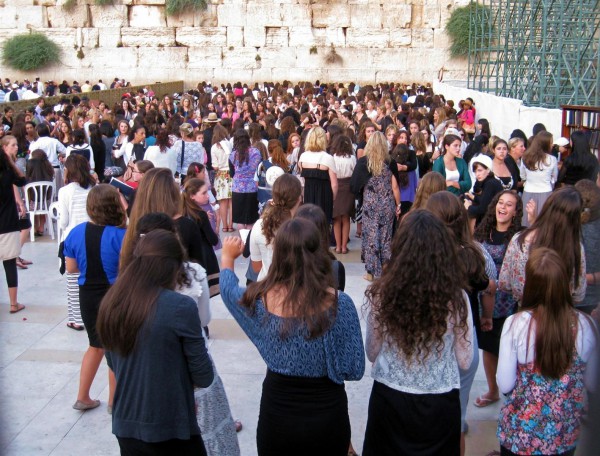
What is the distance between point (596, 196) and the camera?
183 inches

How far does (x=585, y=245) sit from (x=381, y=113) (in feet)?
28.0

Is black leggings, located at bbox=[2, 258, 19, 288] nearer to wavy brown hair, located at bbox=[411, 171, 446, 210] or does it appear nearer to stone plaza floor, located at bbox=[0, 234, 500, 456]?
stone plaza floor, located at bbox=[0, 234, 500, 456]

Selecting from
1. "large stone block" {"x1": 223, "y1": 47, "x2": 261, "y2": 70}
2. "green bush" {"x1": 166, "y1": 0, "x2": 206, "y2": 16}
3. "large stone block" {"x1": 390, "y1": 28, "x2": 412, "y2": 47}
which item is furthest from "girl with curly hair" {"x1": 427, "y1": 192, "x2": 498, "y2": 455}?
"green bush" {"x1": 166, "y1": 0, "x2": 206, "y2": 16}

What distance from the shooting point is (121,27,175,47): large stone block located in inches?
1110

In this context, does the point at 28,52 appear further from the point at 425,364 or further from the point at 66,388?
the point at 425,364

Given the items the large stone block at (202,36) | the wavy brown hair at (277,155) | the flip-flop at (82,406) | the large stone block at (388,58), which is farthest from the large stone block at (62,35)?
the flip-flop at (82,406)

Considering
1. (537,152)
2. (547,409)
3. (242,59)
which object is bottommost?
(547,409)

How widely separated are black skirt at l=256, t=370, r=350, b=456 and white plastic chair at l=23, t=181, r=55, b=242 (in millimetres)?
6749

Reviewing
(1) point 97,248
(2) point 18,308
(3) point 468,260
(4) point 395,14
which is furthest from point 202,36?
(3) point 468,260

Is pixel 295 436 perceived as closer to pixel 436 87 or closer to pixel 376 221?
pixel 376 221

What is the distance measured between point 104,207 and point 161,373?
1.81 m

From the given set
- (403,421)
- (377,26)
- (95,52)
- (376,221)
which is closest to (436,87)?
(377,26)

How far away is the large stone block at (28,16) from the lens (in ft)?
92.7

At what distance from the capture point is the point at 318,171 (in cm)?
782
